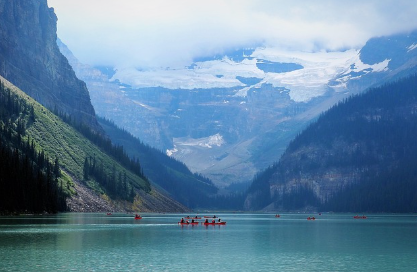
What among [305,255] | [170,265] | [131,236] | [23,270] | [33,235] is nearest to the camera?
[23,270]

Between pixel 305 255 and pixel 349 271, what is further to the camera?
pixel 305 255

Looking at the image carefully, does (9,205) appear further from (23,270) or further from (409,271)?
(409,271)

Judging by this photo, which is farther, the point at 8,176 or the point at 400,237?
the point at 8,176

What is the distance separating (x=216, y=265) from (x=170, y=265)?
5980 mm

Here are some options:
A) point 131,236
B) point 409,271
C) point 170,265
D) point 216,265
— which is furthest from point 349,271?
point 131,236

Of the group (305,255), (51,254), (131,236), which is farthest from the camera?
(131,236)

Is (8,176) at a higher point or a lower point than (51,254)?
higher

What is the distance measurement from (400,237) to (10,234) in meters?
79.5

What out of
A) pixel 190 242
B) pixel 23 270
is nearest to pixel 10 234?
pixel 190 242

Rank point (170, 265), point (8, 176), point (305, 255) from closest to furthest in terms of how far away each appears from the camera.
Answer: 1. point (170, 265)
2. point (305, 255)
3. point (8, 176)

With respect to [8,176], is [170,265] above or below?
below

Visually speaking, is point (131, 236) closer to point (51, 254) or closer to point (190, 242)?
point (190, 242)

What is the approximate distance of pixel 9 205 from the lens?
199 metres

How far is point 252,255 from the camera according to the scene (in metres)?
100
